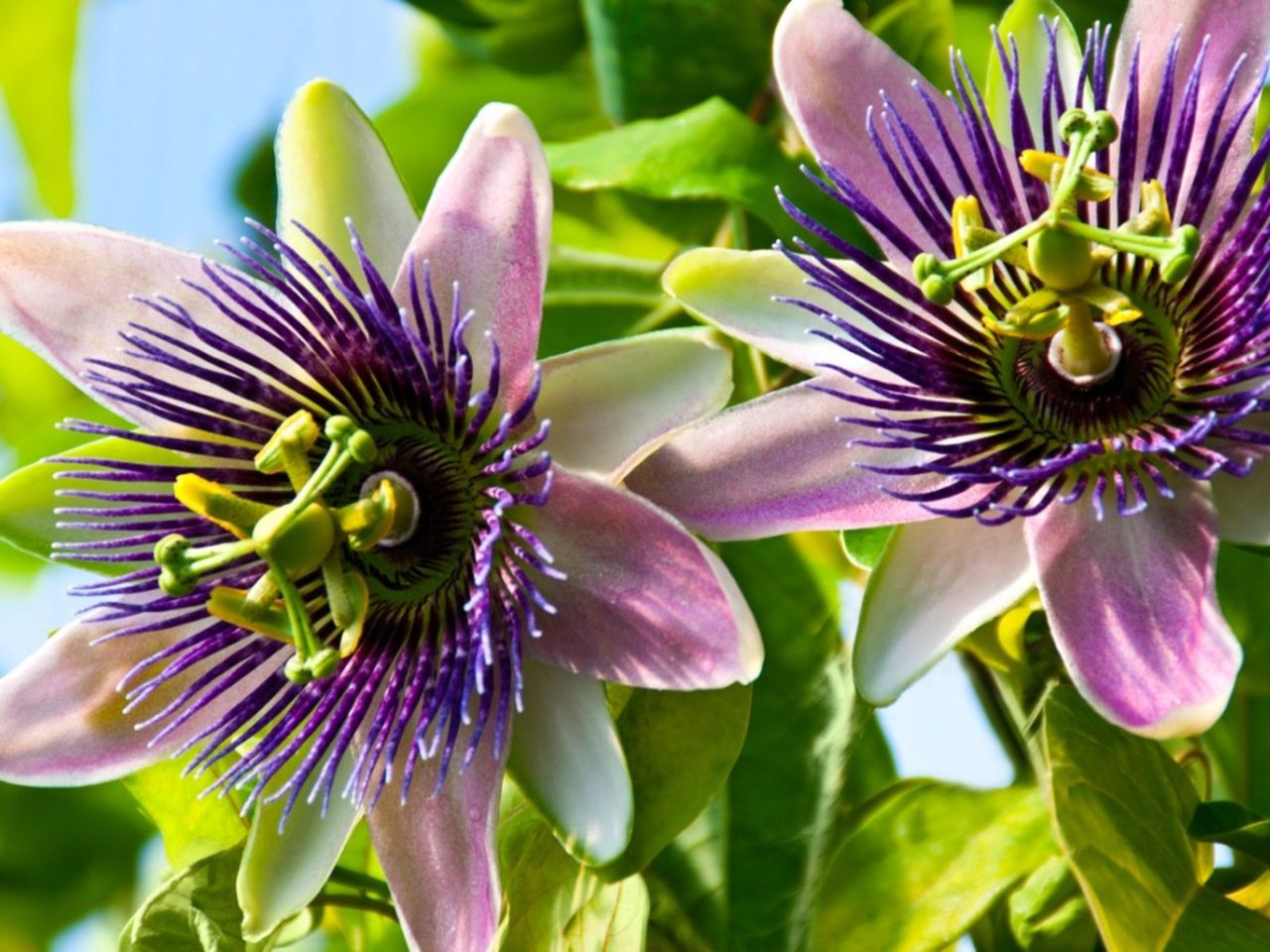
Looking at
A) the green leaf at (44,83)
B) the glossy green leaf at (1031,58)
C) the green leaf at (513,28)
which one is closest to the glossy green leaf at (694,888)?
the glossy green leaf at (1031,58)

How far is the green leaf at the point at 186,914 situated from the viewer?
1524 mm

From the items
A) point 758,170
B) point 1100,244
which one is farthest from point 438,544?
point 1100,244

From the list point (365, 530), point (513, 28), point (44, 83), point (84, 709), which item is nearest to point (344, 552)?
point (365, 530)

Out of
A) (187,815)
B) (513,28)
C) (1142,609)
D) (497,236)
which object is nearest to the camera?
(1142,609)

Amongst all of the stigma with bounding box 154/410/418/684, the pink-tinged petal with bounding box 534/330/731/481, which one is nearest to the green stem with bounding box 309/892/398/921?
the stigma with bounding box 154/410/418/684

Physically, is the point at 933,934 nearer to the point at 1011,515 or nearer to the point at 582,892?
the point at 582,892

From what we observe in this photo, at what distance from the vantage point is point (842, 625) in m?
1.59

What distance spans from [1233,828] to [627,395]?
0.60 meters

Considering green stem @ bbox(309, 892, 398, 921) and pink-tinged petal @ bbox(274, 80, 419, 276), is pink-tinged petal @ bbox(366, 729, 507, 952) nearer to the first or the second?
green stem @ bbox(309, 892, 398, 921)

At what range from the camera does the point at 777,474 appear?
1362mm

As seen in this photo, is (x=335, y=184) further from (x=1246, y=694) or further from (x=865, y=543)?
(x=1246, y=694)

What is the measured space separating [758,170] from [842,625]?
1.45 feet

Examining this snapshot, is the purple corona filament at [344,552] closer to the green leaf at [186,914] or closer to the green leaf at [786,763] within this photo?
the green leaf at [186,914]

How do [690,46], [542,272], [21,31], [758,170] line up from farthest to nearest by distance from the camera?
[21,31] < [690,46] < [758,170] < [542,272]
